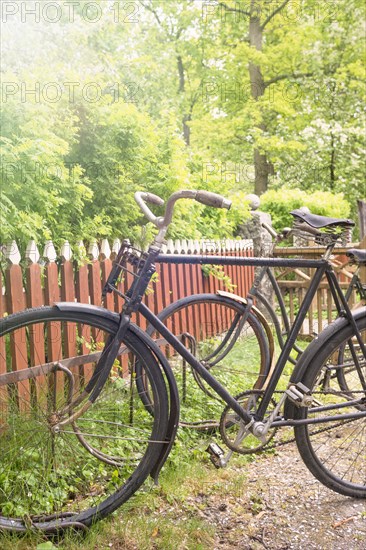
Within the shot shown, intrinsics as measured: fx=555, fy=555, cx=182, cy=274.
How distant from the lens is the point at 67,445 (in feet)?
8.22

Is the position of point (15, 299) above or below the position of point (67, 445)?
above

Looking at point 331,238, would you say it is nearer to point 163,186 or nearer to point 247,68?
point 163,186

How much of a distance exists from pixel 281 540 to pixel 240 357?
141 cm

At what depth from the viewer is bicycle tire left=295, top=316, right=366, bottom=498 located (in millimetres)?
2719

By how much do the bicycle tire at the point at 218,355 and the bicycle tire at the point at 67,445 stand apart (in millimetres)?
764

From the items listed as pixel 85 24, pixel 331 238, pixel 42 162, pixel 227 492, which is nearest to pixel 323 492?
pixel 227 492

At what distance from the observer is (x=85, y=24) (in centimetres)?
1141

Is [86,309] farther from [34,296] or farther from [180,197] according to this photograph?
[34,296]

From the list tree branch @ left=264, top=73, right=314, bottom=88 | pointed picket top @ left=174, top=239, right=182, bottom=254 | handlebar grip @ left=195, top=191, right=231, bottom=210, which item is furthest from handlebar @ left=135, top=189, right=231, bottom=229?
tree branch @ left=264, top=73, right=314, bottom=88

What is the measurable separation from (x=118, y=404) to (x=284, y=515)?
983mm

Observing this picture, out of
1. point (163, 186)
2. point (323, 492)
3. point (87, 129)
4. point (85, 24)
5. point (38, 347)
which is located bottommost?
point (323, 492)

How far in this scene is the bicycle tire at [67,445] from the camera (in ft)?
7.81

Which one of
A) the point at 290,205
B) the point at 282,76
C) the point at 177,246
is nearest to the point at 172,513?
the point at 177,246

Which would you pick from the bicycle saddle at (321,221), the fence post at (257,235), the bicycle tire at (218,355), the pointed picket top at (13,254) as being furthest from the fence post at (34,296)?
the fence post at (257,235)
